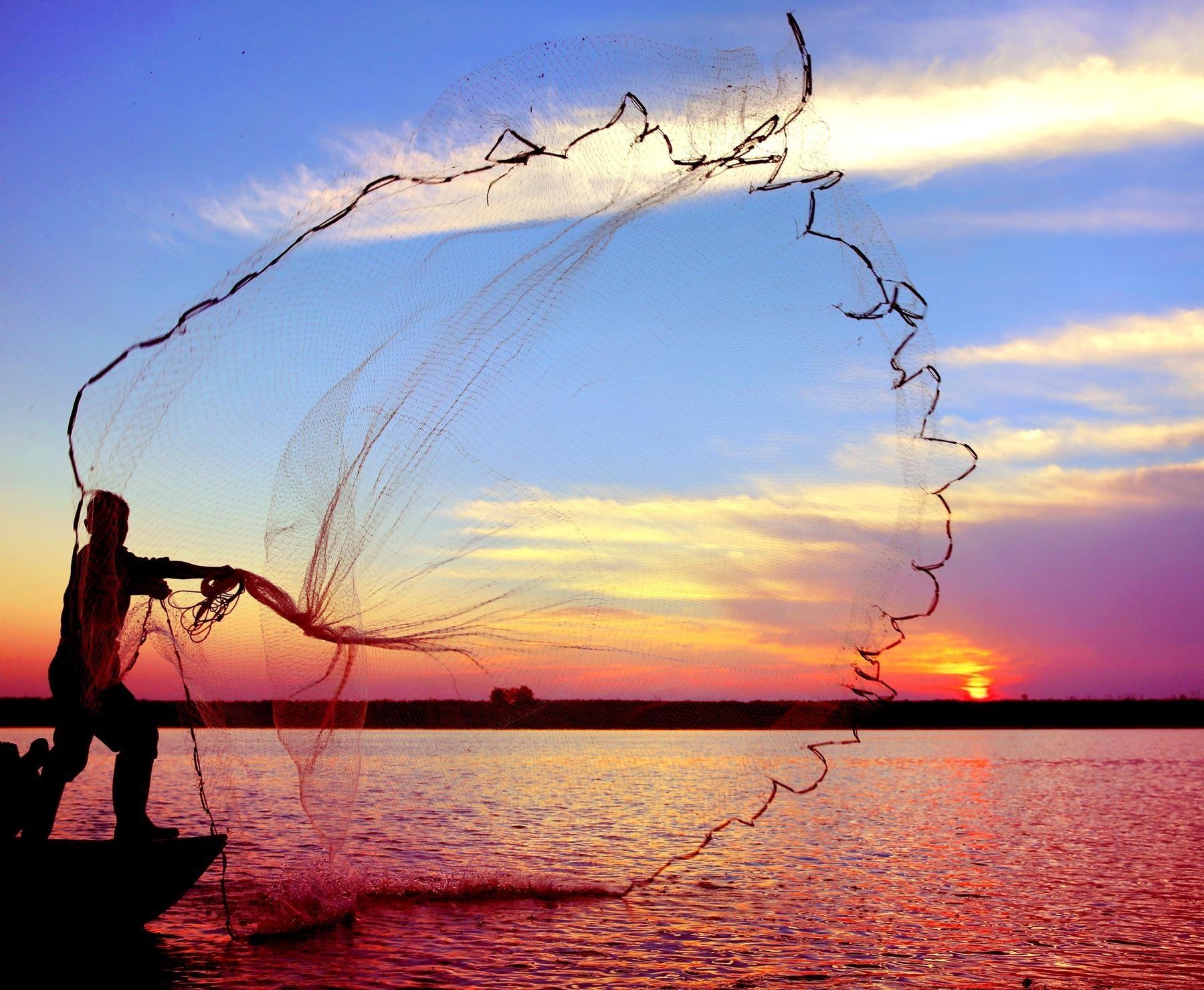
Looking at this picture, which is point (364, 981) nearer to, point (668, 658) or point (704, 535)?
point (668, 658)

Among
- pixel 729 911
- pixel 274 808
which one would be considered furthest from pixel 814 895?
pixel 274 808

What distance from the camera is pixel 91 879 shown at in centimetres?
944

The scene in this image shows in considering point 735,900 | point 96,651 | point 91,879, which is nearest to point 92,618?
point 96,651

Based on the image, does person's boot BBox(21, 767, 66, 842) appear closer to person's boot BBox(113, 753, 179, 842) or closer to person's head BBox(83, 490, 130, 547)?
person's boot BBox(113, 753, 179, 842)

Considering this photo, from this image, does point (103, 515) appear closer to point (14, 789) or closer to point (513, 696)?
point (14, 789)

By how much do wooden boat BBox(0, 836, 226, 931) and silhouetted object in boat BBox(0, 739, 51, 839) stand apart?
0.15 m

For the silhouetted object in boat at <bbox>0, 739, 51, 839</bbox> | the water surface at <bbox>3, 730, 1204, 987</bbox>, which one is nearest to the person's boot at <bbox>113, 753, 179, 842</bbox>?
the silhouetted object in boat at <bbox>0, 739, 51, 839</bbox>

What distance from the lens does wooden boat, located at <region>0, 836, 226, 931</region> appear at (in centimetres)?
914

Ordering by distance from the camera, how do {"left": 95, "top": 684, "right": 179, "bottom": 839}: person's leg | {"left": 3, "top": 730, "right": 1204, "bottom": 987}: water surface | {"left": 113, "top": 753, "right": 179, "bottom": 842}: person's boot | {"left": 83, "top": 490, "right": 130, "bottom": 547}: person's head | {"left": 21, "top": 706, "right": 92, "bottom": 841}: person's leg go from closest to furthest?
{"left": 83, "top": 490, "right": 130, "bottom": 547}: person's head
{"left": 21, "top": 706, "right": 92, "bottom": 841}: person's leg
{"left": 95, "top": 684, "right": 179, "bottom": 839}: person's leg
{"left": 113, "top": 753, "right": 179, "bottom": 842}: person's boot
{"left": 3, "top": 730, "right": 1204, "bottom": 987}: water surface

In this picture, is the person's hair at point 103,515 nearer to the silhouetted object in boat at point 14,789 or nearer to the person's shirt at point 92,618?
the person's shirt at point 92,618

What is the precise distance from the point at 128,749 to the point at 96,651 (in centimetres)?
96

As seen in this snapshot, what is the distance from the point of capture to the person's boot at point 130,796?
958cm

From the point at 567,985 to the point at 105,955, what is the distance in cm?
417

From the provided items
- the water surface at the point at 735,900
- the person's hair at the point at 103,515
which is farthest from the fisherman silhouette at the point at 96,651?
the water surface at the point at 735,900
